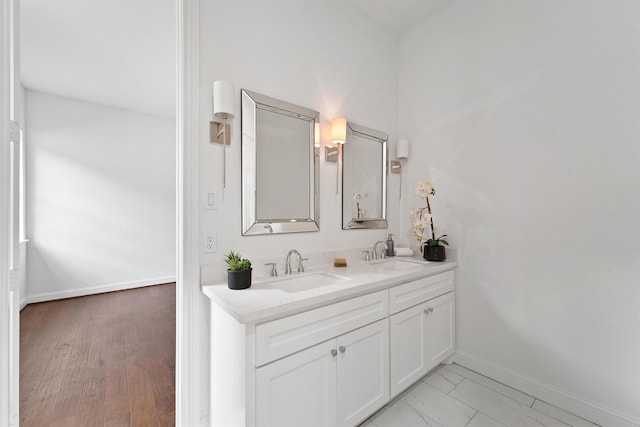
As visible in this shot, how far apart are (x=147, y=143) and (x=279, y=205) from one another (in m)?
3.96

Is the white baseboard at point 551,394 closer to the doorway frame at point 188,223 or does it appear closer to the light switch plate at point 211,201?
the doorway frame at point 188,223

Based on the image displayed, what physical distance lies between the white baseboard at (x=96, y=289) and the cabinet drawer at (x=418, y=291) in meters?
4.49

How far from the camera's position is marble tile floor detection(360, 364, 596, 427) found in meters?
1.64

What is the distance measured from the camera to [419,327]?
6.33 feet

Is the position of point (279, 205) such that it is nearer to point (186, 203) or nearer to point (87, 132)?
point (186, 203)

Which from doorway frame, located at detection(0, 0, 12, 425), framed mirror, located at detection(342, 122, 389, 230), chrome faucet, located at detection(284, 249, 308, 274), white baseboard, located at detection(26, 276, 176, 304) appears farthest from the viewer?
white baseboard, located at detection(26, 276, 176, 304)

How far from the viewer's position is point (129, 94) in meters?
3.88

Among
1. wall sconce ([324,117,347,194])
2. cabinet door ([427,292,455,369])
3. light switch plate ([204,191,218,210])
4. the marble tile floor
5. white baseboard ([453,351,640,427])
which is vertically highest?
wall sconce ([324,117,347,194])

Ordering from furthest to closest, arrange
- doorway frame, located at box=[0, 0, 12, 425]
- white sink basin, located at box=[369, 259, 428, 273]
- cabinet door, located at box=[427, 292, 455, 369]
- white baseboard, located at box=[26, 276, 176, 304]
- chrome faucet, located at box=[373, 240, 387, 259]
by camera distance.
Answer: white baseboard, located at box=[26, 276, 176, 304], chrome faucet, located at box=[373, 240, 387, 259], white sink basin, located at box=[369, 259, 428, 273], cabinet door, located at box=[427, 292, 455, 369], doorway frame, located at box=[0, 0, 12, 425]

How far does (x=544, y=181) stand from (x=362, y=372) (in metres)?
1.72

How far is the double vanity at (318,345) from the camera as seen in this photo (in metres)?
1.18

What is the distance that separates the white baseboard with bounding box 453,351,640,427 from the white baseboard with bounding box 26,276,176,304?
15.3 ft

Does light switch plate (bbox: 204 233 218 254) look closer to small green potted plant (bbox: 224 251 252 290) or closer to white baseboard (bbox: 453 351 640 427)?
small green potted plant (bbox: 224 251 252 290)

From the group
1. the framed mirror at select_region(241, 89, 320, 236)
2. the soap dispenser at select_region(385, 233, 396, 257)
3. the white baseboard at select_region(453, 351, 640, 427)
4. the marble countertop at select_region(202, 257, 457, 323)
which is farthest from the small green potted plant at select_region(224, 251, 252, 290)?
the white baseboard at select_region(453, 351, 640, 427)
